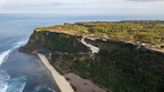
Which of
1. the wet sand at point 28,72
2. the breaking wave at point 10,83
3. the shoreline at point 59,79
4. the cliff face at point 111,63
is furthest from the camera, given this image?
the wet sand at point 28,72

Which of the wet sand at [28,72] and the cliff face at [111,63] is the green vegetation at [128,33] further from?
the wet sand at [28,72]

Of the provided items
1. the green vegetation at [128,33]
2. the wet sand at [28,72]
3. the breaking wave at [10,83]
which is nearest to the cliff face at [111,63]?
the wet sand at [28,72]

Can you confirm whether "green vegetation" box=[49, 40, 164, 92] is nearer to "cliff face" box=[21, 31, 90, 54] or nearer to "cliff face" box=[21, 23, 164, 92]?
"cliff face" box=[21, 23, 164, 92]

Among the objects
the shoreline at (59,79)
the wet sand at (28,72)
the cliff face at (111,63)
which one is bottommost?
the wet sand at (28,72)

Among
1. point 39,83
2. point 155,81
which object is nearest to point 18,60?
point 39,83

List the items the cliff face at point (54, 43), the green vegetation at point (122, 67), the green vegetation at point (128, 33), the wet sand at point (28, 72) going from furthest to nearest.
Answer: the cliff face at point (54, 43) < the green vegetation at point (128, 33) < the wet sand at point (28, 72) < the green vegetation at point (122, 67)

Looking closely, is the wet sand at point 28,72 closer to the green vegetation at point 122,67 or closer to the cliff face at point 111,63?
the cliff face at point 111,63

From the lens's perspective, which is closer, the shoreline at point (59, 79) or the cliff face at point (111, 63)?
the cliff face at point (111, 63)

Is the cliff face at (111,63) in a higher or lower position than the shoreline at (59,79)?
higher

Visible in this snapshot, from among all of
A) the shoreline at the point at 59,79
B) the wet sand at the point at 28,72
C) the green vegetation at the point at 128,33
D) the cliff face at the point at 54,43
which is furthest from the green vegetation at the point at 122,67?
the green vegetation at the point at 128,33

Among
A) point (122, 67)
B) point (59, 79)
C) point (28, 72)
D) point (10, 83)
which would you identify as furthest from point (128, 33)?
point (10, 83)
